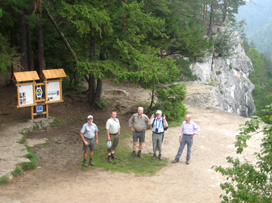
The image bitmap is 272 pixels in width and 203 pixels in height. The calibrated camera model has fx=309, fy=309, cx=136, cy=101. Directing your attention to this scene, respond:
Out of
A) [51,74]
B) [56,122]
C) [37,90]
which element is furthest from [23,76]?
[56,122]

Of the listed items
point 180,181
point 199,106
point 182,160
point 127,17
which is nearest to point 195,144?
point 182,160

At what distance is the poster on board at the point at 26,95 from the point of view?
37.1 ft

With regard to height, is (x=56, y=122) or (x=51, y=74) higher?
(x=51, y=74)

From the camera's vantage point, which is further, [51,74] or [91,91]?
[91,91]

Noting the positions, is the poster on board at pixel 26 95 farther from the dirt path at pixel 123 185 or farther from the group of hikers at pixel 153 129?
the group of hikers at pixel 153 129

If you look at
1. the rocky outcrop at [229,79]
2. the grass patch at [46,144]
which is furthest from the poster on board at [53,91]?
the rocky outcrop at [229,79]

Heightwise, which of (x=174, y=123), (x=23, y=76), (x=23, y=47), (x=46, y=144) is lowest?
(x=46, y=144)

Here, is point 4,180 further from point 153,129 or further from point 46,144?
point 153,129

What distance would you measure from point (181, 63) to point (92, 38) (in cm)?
911

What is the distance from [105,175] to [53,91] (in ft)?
17.0

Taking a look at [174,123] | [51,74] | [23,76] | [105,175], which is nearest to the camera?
[105,175]

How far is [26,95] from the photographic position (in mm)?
11469

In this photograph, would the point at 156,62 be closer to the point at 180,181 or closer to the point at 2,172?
the point at 180,181

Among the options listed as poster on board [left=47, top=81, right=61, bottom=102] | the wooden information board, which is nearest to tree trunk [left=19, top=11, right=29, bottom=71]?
the wooden information board
